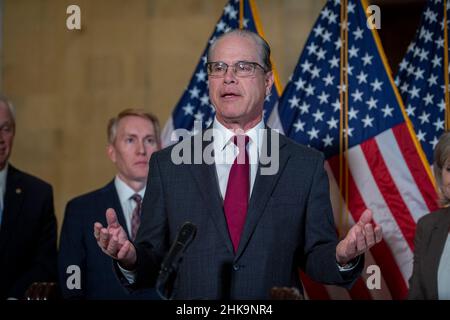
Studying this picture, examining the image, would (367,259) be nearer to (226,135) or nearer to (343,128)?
(343,128)

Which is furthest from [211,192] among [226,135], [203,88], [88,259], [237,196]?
[203,88]

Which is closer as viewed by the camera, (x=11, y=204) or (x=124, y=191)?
(x=11, y=204)

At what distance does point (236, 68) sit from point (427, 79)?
7.21ft

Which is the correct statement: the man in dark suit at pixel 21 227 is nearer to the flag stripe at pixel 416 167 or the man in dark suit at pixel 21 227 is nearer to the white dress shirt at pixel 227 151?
the white dress shirt at pixel 227 151

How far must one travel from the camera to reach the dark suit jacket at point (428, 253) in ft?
10.2

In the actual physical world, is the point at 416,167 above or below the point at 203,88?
below

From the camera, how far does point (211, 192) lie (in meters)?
2.47

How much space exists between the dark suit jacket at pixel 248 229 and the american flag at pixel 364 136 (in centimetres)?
179

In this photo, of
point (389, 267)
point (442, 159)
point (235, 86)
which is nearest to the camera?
point (235, 86)

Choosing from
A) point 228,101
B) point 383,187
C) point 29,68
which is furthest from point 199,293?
point 29,68

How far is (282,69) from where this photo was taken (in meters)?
4.98

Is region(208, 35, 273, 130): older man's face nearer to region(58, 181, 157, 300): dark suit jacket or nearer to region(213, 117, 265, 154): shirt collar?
region(213, 117, 265, 154): shirt collar

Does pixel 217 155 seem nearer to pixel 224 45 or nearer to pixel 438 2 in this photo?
pixel 224 45

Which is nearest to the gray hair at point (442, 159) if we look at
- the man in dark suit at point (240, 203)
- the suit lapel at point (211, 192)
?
the man in dark suit at point (240, 203)
